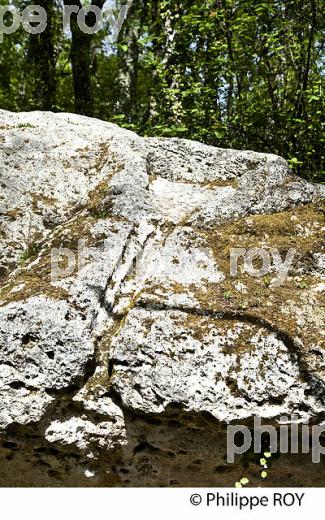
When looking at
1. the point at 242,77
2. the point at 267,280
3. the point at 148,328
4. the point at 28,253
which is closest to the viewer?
the point at 148,328

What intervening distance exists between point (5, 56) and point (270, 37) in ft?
34.4

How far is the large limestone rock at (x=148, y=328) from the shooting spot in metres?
3.53

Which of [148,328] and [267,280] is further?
[267,280]

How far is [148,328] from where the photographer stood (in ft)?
12.1

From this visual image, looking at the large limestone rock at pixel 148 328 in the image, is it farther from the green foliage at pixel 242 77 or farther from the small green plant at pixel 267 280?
the green foliage at pixel 242 77

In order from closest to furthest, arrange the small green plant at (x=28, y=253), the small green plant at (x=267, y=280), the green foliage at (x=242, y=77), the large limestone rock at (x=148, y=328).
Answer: the large limestone rock at (x=148, y=328) → the small green plant at (x=267, y=280) → the small green plant at (x=28, y=253) → the green foliage at (x=242, y=77)

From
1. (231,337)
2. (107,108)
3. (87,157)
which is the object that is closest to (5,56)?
(107,108)

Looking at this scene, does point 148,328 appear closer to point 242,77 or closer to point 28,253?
point 28,253

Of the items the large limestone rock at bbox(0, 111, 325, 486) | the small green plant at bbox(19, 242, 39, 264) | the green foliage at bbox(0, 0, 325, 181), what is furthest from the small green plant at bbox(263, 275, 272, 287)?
the green foliage at bbox(0, 0, 325, 181)

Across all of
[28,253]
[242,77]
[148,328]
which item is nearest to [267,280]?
[148,328]

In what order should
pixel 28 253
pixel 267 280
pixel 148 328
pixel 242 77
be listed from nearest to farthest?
1. pixel 148 328
2. pixel 267 280
3. pixel 28 253
4. pixel 242 77

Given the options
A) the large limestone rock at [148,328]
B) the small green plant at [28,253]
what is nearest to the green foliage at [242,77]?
the large limestone rock at [148,328]

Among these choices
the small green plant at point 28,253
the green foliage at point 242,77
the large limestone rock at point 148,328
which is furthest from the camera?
the green foliage at point 242,77

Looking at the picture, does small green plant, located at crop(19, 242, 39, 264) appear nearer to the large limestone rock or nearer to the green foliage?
the large limestone rock
